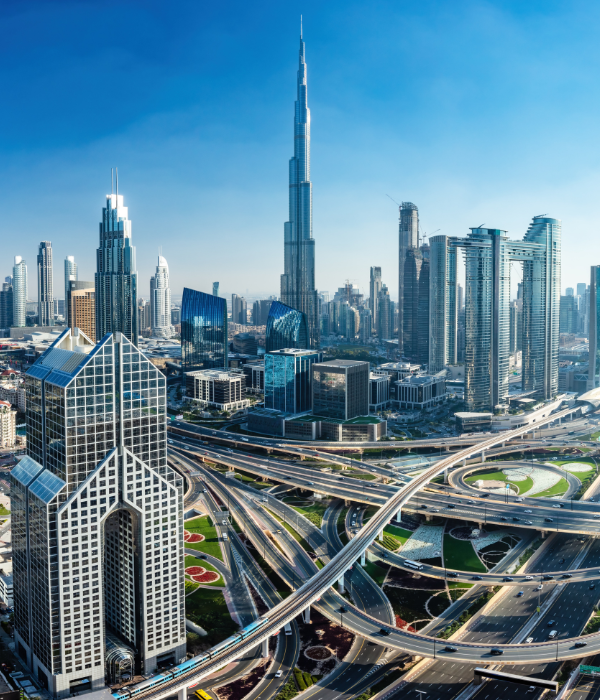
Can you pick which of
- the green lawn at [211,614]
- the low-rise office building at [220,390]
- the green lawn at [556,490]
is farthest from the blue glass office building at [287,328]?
the green lawn at [211,614]

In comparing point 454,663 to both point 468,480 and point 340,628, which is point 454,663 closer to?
point 340,628

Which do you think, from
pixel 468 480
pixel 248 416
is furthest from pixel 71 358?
pixel 248 416

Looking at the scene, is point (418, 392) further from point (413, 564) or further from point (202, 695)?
point (202, 695)

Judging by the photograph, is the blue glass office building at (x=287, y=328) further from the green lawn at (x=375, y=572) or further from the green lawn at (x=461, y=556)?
the green lawn at (x=375, y=572)

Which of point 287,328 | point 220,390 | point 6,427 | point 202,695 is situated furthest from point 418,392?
point 202,695

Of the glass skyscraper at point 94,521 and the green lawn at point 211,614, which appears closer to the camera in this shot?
the glass skyscraper at point 94,521
